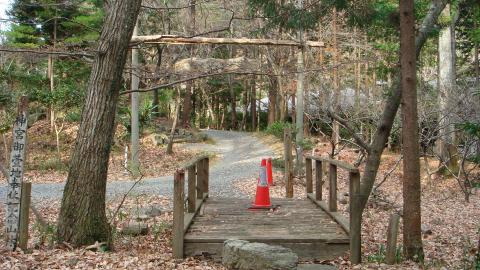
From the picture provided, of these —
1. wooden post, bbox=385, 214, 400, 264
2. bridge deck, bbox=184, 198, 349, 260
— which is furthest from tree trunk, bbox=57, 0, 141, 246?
wooden post, bbox=385, 214, 400, 264

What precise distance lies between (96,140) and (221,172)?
13.3 meters

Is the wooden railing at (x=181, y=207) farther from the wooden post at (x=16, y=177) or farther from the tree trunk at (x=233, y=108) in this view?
Answer: the tree trunk at (x=233, y=108)

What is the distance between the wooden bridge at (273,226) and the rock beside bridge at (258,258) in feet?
2.79

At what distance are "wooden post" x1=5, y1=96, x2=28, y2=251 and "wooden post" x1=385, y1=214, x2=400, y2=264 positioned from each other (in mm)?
4652

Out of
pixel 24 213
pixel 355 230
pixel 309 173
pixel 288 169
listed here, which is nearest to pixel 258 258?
pixel 355 230

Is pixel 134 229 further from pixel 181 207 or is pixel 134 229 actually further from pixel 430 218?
pixel 430 218

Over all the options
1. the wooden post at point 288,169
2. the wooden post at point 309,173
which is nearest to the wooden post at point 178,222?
the wooden post at point 309,173

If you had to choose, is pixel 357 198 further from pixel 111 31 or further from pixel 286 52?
pixel 286 52

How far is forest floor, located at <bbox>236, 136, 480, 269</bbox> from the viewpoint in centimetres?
740

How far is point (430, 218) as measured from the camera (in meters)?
13.0

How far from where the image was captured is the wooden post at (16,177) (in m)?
6.25

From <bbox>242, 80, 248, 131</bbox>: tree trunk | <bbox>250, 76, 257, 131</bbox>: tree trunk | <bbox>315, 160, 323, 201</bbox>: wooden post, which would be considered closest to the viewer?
<bbox>315, 160, 323, 201</bbox>: wooden post

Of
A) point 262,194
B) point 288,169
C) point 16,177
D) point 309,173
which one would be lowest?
point 262,194

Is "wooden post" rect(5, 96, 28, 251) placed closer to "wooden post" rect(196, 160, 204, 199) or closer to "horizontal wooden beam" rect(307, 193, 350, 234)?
"wooden post" rect(196, 160, 204, 199)
